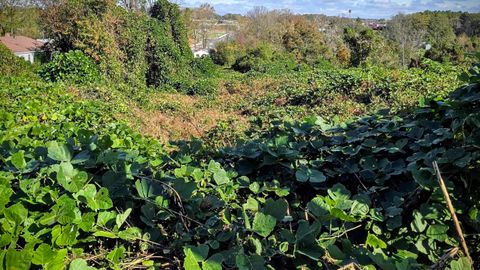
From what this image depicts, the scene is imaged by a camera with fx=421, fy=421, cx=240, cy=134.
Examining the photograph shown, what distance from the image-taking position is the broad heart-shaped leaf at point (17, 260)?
0.83 metres

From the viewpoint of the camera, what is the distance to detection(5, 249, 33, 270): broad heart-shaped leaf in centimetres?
83

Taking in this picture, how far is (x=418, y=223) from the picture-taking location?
104 centimetres

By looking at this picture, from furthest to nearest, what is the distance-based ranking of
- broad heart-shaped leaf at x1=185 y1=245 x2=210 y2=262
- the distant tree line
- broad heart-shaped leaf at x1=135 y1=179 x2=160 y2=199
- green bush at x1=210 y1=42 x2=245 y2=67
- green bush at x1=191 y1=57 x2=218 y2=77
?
green bush at x1=210 y1=42 x2=245 y2=67, green bush at x1=191 y1=57 x2=218 y2=77, the distant tree line, broad heart-shaped leaf at x1=135 y1=179 x2=160 y2=199, broad heart-shaped leaf at x1=185 y1=245 x2=210 y2=262

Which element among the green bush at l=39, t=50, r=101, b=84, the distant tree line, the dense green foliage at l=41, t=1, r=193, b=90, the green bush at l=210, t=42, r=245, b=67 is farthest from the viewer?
the green bush at l=210, t=42, r=245, b=67

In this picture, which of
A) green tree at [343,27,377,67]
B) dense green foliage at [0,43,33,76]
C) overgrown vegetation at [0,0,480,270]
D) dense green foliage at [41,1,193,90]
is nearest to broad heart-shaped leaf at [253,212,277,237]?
overgrown vegetation at [0,0,480,270]

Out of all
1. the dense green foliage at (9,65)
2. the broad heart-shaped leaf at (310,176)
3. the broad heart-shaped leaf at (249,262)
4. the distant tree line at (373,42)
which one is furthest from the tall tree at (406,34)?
the broad heart-shaped leaf at (249,262)

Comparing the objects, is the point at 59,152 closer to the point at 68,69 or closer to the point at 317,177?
the point at 317,177

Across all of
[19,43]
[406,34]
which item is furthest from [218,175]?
[19,43]

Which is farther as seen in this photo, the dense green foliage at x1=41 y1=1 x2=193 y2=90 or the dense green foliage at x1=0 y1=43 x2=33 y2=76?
the dense green foliage at x1=41 y1=1 x2=193 y2=90

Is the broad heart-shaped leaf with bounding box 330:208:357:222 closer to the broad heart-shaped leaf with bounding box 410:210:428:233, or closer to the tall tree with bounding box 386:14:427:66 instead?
the broad heart-shaped leaf with bounding box 410:210:428:233

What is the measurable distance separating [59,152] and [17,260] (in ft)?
1.65

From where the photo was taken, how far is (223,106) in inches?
523

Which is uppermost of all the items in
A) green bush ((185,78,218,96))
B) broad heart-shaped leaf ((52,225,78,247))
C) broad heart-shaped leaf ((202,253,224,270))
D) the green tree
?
the green tree

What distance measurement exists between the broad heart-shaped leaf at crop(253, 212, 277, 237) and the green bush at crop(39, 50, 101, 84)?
462 inches
